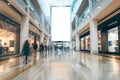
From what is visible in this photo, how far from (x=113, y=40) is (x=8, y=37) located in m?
13.4

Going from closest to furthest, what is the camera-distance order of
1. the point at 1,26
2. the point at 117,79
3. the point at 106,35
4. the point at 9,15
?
the point at 117,79
the point at 1,26
the point at 9,15
the point at 106,35

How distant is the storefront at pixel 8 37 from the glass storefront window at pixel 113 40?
→ 12502mm

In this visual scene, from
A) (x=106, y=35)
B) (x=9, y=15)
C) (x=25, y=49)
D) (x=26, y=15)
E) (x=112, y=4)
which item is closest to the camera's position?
(x=25, y=49)

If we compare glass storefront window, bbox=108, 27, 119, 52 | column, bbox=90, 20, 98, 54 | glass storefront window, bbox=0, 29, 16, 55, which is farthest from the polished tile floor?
column, bbox=90, 20, 98, 54

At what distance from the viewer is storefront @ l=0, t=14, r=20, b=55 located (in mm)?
17984

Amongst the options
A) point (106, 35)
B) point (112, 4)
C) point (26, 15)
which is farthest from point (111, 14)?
point (26, 15)

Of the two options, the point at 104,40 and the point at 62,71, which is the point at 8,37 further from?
the point at 104,40

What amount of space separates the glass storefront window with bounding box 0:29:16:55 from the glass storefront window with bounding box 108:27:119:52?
1273 cm

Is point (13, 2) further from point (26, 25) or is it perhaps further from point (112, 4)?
point (112, 4)

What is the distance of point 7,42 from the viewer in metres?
19.8

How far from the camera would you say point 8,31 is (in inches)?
780

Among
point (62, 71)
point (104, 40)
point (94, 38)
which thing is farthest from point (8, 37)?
point (104, 40)

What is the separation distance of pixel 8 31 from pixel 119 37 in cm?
1296

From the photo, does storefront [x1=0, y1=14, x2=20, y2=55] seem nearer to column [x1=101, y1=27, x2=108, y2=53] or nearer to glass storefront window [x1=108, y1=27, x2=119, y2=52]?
column [x1=101, y1=27, x2=108, y2=53]
